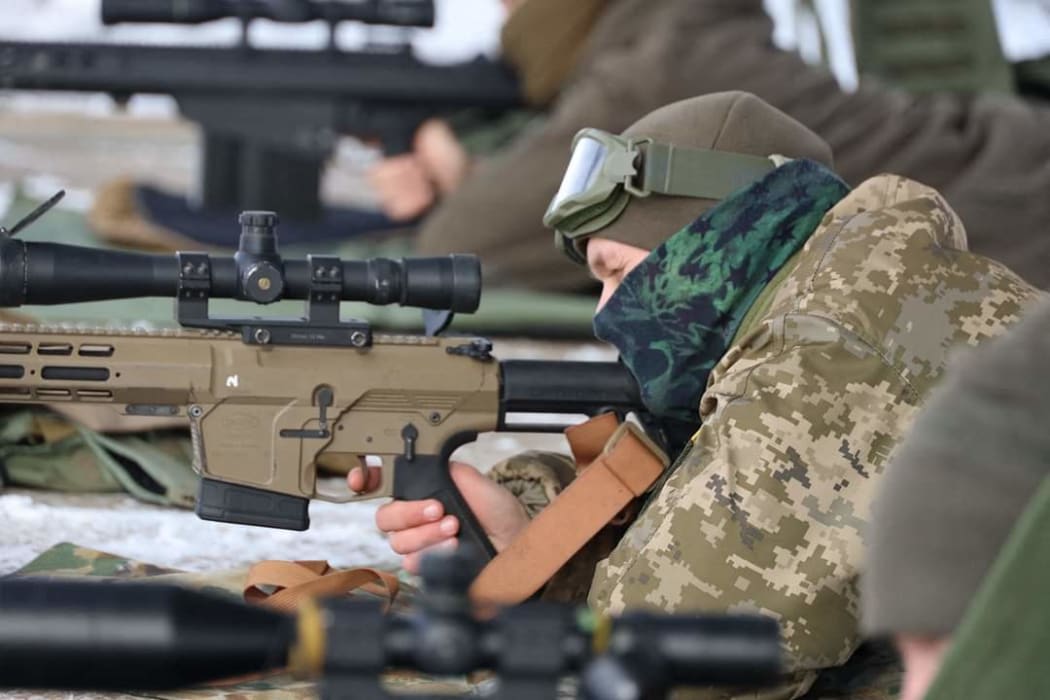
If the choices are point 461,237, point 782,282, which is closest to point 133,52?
point 461,237

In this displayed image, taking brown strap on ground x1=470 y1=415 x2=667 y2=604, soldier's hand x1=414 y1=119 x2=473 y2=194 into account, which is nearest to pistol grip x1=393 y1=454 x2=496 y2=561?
brown strap on ground x1=470 y1=415 x2=667 y2=604

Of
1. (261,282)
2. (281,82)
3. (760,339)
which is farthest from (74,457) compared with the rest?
(281,82)

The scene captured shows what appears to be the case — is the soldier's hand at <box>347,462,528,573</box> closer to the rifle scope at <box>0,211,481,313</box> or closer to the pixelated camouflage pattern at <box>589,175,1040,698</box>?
the rifle scope at <box>0,211,481,313</box>

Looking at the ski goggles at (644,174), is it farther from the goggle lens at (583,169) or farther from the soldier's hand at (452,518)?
the soldier's hand at (452,518)

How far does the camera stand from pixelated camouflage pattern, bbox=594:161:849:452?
8.85 feet

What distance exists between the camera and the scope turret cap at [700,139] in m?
2.82

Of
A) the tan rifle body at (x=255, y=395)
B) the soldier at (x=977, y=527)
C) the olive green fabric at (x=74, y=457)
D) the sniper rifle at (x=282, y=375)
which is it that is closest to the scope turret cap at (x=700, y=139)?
the sniper rifle at (x=282, y=375)

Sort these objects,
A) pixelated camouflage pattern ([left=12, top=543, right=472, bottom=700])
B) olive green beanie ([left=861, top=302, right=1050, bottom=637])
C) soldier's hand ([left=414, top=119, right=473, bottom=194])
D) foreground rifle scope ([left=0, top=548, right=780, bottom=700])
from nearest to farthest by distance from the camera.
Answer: foreground rifle scope ([left=0, top=548, right=780, bottom=700]), olive green beanie ([left=861, top=302, right=1050, bottom=637]), pixelated camouflage pattern ([left=12, top=543, right=472, bottom=700]), soldier's hand ([left=414, top=119, right=473, bottom=194])

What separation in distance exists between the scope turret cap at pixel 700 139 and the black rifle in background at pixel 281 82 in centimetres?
395

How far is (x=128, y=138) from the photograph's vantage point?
14.8m

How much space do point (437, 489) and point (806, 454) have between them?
2.46 feet

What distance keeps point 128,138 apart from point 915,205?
12813 millimetres

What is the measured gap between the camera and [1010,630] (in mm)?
1265

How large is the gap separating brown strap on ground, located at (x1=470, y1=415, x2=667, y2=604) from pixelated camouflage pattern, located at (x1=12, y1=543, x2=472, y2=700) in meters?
0.17
